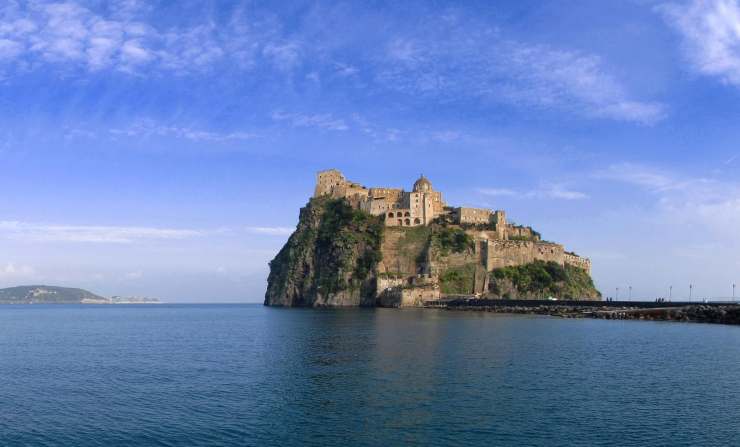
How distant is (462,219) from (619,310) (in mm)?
42002

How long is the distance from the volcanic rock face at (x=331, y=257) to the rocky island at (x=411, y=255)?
0.61 ft

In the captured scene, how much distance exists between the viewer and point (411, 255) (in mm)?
114750

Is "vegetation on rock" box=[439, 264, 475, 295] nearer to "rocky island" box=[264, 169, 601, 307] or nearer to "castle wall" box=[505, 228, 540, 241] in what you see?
"rocky island" box=[264, 169, 601, 307]

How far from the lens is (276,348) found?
4709 cm

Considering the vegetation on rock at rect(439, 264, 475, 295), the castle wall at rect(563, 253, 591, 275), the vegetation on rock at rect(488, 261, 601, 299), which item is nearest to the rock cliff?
the vegetation on rock at rect(439, 264, 475, 295)

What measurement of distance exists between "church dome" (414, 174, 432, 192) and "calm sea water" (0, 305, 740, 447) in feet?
253

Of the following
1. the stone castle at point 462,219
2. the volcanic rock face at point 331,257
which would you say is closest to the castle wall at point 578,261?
the stone castle at point 462,219

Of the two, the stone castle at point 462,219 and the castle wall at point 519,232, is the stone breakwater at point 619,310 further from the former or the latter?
the castle wall at point 519,232

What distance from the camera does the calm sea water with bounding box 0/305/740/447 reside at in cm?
2217

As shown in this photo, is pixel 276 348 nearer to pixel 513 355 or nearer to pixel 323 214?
pixel 513 355

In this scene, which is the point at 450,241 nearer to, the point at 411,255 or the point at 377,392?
the point at 411,255

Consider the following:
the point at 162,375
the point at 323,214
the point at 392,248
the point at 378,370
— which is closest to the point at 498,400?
the point at 378,370

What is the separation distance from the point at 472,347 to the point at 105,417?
92.3 ft

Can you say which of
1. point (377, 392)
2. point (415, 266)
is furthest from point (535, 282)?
point (377, 392)
